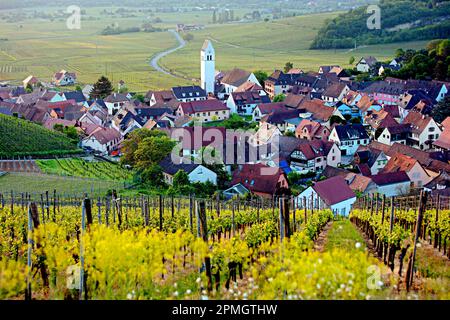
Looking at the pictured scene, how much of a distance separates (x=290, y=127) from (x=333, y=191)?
18.6 metres

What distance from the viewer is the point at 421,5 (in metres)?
102

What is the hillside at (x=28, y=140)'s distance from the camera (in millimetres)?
37469

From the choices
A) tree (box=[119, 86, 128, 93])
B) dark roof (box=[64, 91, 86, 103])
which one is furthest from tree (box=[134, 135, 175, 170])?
tree (box=[119, 86, 128, 93])

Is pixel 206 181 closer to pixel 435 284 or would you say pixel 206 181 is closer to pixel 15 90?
pixel 435 284

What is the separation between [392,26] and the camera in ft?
328

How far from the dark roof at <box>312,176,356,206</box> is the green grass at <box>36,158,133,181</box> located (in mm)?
11026

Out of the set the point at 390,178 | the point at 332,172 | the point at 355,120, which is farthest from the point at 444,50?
the point at 390,178

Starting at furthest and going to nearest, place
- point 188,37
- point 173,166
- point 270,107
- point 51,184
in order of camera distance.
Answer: point 188,37 < point 270,107 < point 173,166 < point 51,184

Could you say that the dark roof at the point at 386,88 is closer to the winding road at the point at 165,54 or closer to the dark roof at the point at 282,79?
the dark roof at the point at 282,79

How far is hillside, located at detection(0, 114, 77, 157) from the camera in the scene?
37469 millimetres

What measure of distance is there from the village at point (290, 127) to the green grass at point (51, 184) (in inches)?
165

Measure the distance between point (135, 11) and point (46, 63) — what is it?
90.5 m

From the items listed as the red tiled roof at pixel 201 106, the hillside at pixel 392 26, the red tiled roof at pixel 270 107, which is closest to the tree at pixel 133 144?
the red tiled roof at pixel 201 106

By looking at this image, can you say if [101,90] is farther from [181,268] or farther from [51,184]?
[181,268]
